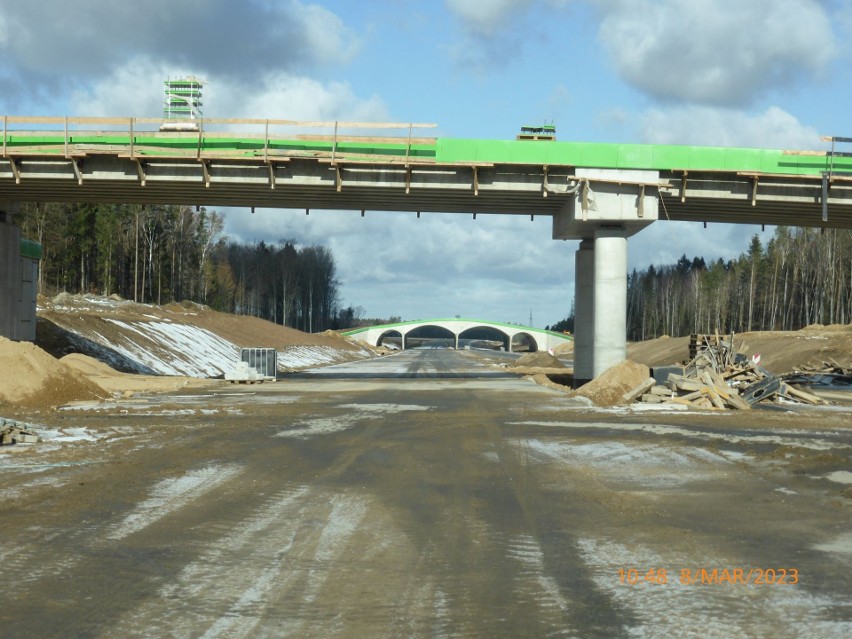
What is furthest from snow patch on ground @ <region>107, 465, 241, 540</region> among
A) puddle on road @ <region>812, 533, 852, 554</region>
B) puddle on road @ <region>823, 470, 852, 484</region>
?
puddle on road @ <region>823, 470, 852, 484</region>

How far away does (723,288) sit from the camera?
13550 centimetres

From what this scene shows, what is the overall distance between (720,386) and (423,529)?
19859mm

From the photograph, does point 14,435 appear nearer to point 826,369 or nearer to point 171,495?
point 171,495

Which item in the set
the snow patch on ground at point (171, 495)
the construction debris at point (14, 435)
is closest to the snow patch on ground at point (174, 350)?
the construction debris at point (14, 435)

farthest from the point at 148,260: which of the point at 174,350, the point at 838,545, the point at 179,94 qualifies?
the point at 838,545

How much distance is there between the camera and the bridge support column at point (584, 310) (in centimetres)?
3797

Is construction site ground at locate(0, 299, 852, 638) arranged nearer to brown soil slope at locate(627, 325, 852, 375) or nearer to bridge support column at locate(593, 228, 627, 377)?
bridge support column at locate(593, 228, 627, 377)

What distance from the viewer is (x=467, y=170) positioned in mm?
33750

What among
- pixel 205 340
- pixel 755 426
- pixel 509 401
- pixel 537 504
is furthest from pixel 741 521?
pixel 205 340

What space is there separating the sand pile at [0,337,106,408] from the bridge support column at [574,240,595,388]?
2008 centimetres

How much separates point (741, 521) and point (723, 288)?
436 ft

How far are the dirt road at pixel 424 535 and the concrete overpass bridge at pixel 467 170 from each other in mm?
16364

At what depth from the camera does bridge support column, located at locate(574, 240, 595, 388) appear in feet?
125

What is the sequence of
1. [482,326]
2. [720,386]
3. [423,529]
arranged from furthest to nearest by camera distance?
1. [482,326]
2. [720,386]
3. [423,529]
